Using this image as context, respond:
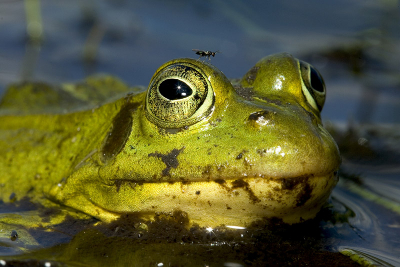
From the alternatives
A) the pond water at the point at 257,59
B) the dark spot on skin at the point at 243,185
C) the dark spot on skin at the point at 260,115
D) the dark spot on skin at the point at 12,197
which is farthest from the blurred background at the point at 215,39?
the dark spot on skin at the point at 243,185

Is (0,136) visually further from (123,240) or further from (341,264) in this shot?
(341,264)

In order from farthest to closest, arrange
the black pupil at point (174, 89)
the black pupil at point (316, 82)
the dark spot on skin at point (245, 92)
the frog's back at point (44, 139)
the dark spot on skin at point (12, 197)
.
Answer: the dark spot on skin at point (12, 197), the frog's back at point (44, 139), the black pupil at point (316, 82), the dark spot on skin at point (245, 92), the black pupil at point (174, 89)

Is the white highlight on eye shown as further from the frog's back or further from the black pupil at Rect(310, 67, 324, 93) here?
the frog's back

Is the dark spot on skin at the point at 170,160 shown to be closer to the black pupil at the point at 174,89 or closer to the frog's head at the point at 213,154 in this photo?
the frog's head at the point at 213,154

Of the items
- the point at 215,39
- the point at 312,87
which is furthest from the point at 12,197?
the point at 215,39

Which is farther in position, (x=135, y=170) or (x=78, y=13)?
(x=78, y=13)

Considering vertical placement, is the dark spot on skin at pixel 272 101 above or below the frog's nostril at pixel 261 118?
above

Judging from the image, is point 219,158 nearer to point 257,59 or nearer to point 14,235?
point 14,235

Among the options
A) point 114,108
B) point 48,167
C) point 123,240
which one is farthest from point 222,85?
point 48,167
